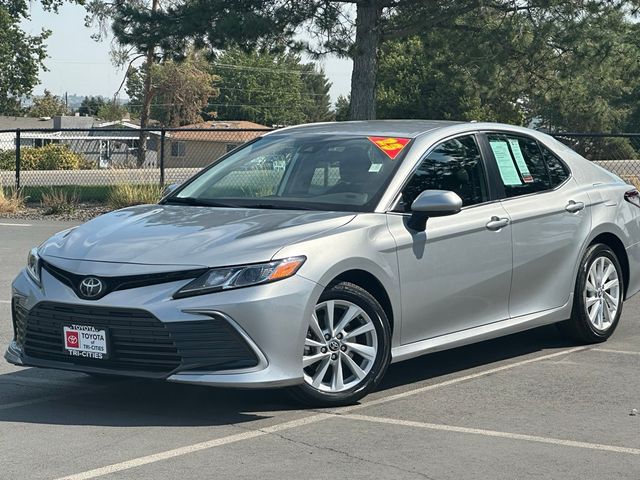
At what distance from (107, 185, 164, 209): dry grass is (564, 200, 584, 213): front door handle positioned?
523 inches

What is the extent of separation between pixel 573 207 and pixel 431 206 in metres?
1.73

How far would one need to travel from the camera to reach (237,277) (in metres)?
6.11

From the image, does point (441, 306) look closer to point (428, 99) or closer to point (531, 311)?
point (531, 311)

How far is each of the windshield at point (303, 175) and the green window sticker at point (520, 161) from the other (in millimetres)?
1084

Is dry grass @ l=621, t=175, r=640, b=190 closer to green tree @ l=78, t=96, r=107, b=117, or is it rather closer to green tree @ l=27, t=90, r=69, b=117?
green tree @ l=27, t=90, r=69, b=117

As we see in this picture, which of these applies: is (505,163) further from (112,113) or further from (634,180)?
(112,113)

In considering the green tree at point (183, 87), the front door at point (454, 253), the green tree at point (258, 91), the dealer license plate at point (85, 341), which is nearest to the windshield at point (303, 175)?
the front door at point (454, 253)

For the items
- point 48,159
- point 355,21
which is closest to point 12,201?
point 355,21

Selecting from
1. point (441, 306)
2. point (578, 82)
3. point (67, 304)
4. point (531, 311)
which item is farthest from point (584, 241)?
point (578, 82)

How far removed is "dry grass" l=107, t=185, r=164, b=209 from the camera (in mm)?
20953

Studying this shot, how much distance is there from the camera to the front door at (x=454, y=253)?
6949 millimetres

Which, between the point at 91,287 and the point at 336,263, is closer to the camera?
the point at 91,287

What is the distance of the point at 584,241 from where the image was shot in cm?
827

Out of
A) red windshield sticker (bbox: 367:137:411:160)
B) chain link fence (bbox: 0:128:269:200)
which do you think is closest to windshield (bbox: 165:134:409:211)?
red windshield sticker (bbox: 367:137:411:160)
